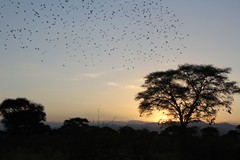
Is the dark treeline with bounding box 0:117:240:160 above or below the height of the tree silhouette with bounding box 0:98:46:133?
below

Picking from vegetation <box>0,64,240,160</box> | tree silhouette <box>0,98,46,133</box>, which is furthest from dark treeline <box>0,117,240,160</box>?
tree silhouette <box>0,98,46,133</box>

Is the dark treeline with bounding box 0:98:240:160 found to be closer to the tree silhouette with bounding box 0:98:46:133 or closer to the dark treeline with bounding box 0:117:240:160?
the dark treeline with bounding box 0:117:240:160

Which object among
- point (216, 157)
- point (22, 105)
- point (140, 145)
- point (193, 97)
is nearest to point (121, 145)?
point (140, 145)

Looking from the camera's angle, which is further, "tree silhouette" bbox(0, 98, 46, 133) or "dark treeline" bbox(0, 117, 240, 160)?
"tree silhouette" bbox(0, 98, 46, 133)

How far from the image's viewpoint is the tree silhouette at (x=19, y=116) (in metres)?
52.6

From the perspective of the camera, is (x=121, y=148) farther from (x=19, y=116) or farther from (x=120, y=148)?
(x=19, y=116)

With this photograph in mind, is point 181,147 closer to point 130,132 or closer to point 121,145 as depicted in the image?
point 130,132

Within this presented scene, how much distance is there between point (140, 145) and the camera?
49.5 feet

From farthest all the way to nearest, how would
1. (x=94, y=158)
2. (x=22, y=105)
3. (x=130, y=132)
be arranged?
(x=22, y=105)
(x=130, y=132)
(x=94, y=158)

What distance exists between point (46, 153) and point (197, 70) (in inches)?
849

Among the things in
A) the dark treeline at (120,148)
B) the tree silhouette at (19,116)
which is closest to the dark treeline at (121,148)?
the dark treeline at (120,148)

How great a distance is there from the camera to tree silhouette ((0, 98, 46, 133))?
173 ft

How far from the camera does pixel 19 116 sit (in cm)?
5281

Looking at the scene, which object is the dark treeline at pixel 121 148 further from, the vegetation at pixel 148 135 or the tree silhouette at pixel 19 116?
the tree silhouette at pixel 19 116
